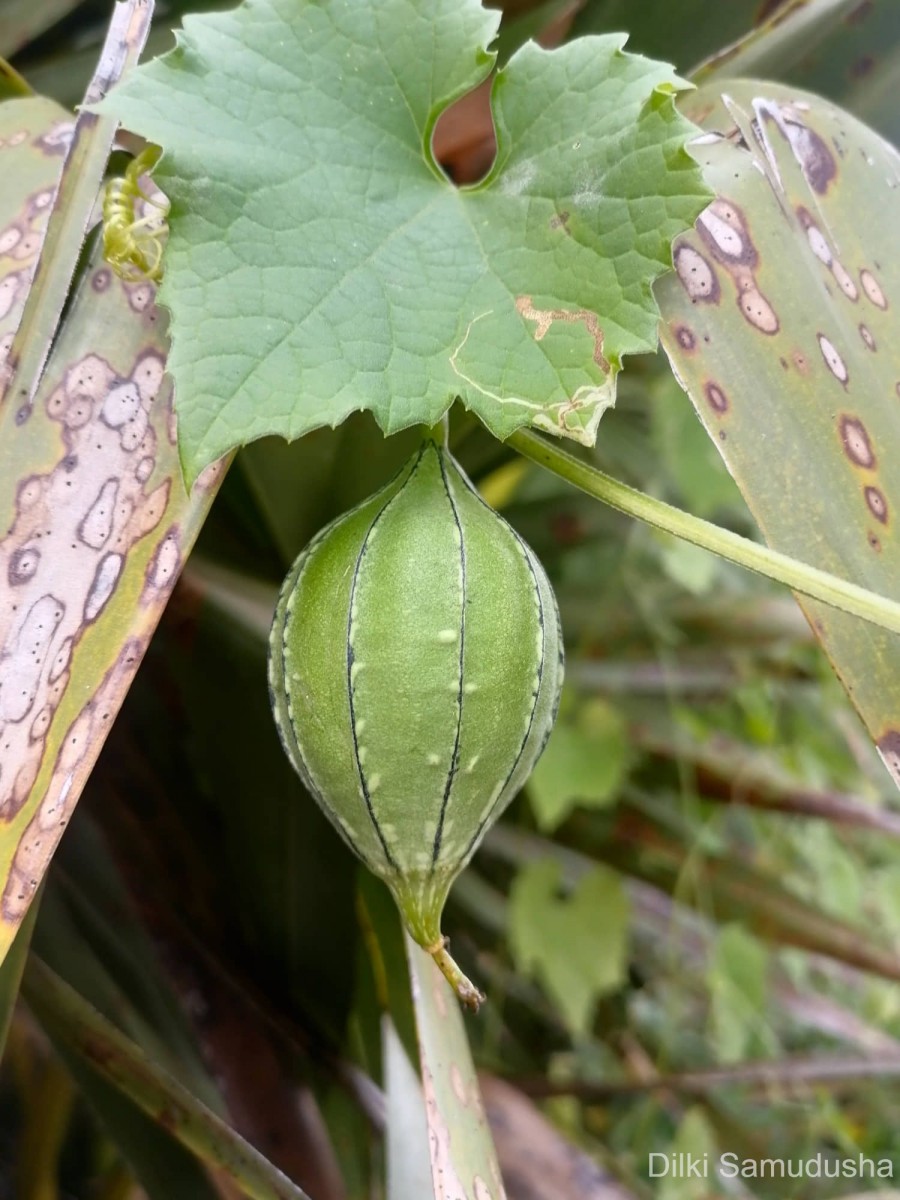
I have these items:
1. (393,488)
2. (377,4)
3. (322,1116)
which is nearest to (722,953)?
(322,1116)

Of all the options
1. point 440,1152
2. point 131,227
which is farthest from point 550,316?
point 440,1152

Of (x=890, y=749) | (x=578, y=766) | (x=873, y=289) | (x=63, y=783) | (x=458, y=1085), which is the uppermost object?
(x=873, y=289)

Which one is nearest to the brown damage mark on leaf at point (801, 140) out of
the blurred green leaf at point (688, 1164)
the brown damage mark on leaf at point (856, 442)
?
the brown damage mark on leaf at point (856, 442)

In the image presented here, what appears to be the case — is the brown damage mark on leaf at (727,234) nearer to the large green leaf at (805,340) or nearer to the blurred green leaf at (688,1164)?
the large green leaf at (805,340)

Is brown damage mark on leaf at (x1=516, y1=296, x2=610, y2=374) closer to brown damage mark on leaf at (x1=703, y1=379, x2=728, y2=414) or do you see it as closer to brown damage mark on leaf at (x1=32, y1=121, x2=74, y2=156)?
brown damage mark on leaf at (x1=703, y1=379, x2=728, y2=414)

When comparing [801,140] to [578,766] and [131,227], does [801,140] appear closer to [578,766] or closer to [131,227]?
[131,227]

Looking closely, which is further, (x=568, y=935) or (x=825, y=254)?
(x=568, y=935)

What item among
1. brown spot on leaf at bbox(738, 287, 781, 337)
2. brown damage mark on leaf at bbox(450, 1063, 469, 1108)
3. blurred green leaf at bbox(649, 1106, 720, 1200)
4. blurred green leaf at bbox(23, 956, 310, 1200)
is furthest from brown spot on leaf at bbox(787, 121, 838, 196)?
blurred green leaf at bbox(649, 1106, 720, 1200)
